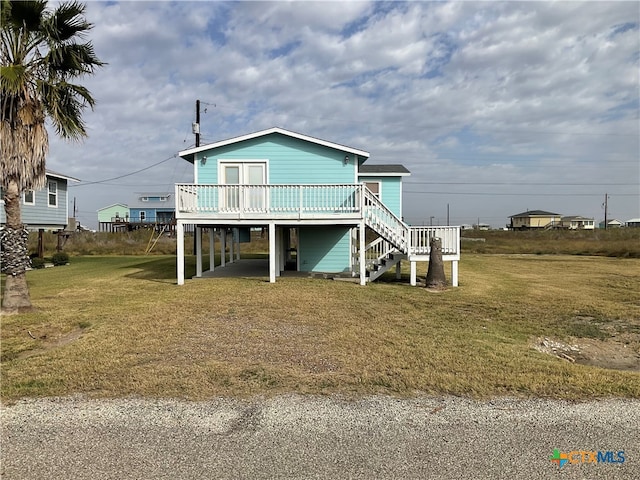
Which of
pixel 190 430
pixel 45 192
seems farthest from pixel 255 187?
pixel 45 192

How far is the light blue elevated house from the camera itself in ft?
41.8

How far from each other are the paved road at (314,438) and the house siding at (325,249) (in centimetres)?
1151

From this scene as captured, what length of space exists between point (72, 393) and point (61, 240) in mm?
25727

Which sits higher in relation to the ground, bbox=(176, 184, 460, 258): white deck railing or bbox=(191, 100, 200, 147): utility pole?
bbox=(191, 100, 200, 147): utility pole

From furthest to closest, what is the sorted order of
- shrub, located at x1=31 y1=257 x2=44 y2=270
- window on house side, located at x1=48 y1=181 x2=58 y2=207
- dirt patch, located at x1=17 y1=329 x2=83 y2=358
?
window on house side, located at x1=48 y1=181 x2=58 y2=207, shrub, located at x1=31 y1=257 x2=44 y2=270, dirt patch, located at x1=17 y1=329 x2=83 y2=358

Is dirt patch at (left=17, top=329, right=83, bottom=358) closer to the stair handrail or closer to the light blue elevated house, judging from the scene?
the light blue elevated house

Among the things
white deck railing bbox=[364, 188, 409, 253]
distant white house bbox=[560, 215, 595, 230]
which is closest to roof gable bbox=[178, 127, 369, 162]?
white deck railing bbox=[364, 188, 409, 253]

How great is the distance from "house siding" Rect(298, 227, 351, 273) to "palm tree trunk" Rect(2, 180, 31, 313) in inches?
350

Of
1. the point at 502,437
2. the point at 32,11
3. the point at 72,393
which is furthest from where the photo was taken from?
the point at 32,11

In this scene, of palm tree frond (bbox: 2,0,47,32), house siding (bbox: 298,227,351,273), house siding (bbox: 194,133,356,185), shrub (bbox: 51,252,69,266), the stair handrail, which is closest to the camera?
palm tree frond (bbox: 2,0,47,32)

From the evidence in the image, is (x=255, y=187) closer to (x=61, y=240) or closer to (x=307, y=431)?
(x=307, y=431)

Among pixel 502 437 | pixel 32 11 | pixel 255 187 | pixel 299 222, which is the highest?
pixel 32 11

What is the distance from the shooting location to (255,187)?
1316 cm

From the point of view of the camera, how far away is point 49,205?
973 inches
